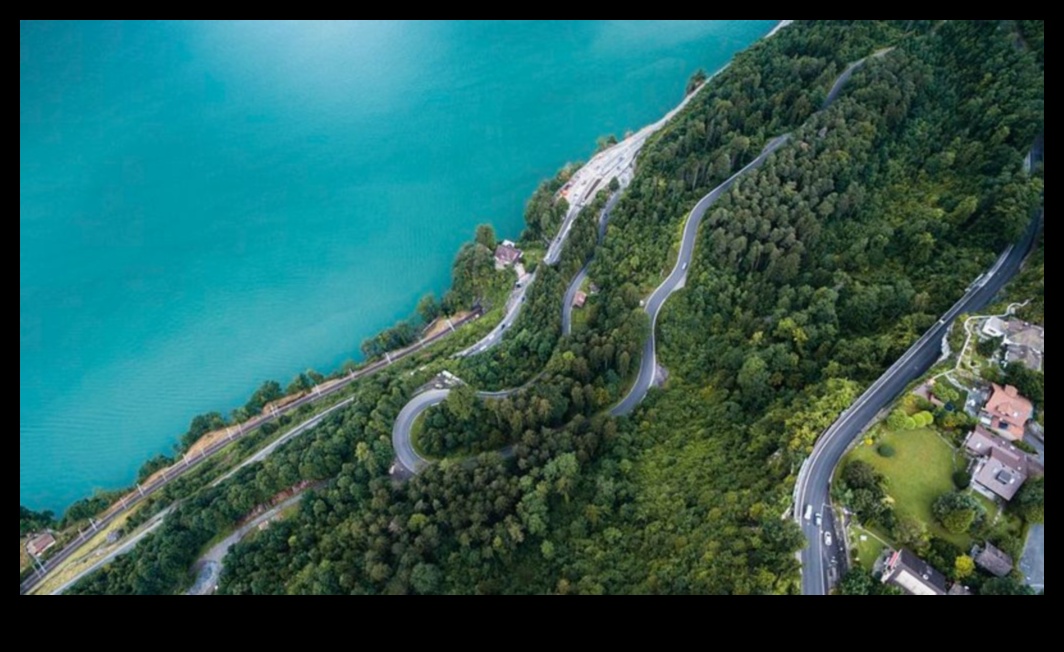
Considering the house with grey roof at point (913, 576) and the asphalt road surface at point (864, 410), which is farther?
the asphalt road surface at point (864, 410)

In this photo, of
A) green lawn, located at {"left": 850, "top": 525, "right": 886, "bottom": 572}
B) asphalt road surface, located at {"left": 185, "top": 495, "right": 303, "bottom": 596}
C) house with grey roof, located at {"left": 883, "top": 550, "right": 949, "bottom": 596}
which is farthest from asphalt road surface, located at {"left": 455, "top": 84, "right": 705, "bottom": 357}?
house with grey roof, located at {"left": 883, "top": 550, "right": 949, "bottom": 596}

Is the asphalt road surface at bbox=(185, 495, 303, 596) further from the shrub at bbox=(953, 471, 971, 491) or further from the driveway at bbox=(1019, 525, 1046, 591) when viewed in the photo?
the driveway at bbox=(1019, 525, 1046, 591)

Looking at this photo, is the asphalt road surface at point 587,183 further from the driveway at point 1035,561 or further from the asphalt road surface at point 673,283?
the driveway at point 1035,561

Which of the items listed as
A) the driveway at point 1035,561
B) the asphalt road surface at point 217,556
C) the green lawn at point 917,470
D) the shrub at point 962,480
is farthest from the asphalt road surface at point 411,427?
the driveway at point 1035,561

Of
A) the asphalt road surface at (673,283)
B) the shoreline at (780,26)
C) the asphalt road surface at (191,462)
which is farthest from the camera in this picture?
the shoreline at (780,26)

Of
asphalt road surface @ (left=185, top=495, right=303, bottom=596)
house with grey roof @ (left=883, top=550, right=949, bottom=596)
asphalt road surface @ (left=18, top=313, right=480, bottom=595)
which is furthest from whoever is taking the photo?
asphalt road surface @ (left=18, top=313, right=480, bottom=595)
